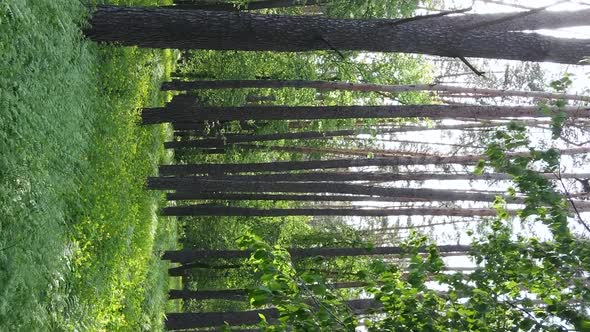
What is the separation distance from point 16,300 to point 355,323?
12.0 ft

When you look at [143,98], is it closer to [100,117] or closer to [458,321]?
[100,117]

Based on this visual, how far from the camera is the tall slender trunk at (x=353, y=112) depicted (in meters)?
9.77


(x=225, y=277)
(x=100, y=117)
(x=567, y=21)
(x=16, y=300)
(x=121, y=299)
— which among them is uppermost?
(x=567, y=21)

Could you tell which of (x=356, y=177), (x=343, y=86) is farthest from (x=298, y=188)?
(x=356, y=177)

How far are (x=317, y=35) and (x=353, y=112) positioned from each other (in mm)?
3205

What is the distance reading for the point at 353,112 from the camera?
10492 millimetres

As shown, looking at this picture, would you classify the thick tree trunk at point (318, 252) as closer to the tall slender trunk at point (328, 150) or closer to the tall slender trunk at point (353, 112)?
the tall slender trunk at point (328, 150)

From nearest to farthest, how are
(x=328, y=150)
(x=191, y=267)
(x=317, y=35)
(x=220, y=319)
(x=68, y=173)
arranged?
(x=317, y=35)
(x=68, y=173)
(x=220, y=319)
(x=328, y=150)
(x=191, y=267)

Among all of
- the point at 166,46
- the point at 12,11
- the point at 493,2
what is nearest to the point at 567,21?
the point at 166,46

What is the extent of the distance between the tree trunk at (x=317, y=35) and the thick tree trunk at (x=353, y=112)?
201 cm

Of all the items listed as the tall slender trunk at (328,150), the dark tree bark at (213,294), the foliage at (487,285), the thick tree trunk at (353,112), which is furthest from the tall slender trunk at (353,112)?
the dark tree bark at (213,294)

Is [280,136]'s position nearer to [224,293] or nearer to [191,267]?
[224,293]

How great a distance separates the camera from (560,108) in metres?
6.15

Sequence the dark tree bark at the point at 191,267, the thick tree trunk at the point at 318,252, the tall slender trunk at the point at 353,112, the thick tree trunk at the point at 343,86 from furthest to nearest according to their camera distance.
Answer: the dark tree bark at the point at 191,267, the thick tree trunk at the point at 318,252, the thick tree trunk at the point at 343,86, the tall slender trunk at the point at 353,112
